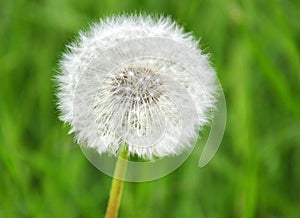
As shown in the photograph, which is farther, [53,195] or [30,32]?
[30,32]

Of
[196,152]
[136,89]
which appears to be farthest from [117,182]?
[196,152]

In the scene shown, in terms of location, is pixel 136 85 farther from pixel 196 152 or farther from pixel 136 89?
pixel 196 152

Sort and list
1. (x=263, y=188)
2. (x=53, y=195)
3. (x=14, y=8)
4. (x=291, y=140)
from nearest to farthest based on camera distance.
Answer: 1. (x=53, y=195)
2. (x=263, y=188)
3. (x=291, y=140)
4. (x=14, y=8)

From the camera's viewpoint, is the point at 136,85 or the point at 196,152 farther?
the point at 196,152

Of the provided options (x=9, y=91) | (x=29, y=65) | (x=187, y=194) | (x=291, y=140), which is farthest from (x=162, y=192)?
(x=29, y=65)

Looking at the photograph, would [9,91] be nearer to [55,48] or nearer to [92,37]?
[55,48]

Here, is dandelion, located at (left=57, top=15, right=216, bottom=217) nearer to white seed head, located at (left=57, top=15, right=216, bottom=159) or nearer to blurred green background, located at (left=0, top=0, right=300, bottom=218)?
white seed head, located at (left=57, top=15, right=216, bottom=159)

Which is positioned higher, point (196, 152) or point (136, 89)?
point (196, 152)
